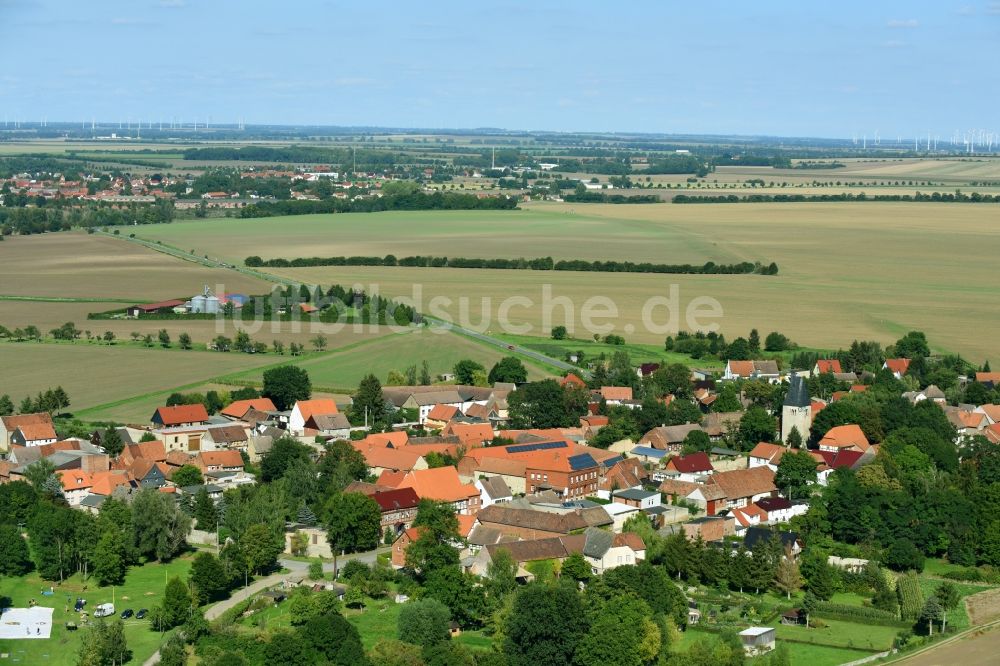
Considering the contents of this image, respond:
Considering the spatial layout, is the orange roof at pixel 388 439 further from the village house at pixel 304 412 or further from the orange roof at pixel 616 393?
the orange roof at pixel 616 393

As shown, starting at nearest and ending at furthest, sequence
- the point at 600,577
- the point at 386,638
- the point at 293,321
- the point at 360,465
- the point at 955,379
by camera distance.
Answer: the point at 386,638, the point at 600,577, the point at 360,465, the point at 955,379, the point at 293,321

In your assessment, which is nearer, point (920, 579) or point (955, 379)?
point (920, 579)

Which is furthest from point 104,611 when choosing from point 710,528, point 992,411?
point 992,411

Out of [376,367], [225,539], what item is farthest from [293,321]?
[225,539]

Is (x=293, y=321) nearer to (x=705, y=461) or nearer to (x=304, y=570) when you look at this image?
(x=705, y=461)

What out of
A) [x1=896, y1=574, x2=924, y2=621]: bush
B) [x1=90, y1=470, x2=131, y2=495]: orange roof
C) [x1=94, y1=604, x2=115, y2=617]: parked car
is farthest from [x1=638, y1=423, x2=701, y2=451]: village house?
[x1=94, y1=604, x2=115, y2=617]: parked car

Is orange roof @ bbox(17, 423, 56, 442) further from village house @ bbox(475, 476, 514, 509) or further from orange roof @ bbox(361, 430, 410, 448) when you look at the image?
village house @ bbox(475, 476, 514, 509)
